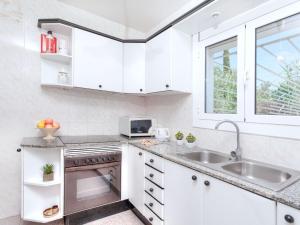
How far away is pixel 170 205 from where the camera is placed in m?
1.47

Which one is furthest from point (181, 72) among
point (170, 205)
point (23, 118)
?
point (23, 118)

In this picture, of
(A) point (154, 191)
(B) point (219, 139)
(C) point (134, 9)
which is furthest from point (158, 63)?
(A) point (154, 191)

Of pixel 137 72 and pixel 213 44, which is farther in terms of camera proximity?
pixel 137 72

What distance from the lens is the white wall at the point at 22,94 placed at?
192cm

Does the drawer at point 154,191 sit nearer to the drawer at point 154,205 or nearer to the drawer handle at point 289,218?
the drawer at point 154,205

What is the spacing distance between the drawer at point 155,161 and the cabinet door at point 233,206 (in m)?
0.49

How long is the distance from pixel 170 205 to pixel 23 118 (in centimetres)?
188

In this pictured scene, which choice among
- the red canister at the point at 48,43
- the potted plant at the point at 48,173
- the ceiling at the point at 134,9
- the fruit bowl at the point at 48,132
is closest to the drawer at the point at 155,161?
the potted plant at the point at 48,173

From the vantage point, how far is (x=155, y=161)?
1.66 metres

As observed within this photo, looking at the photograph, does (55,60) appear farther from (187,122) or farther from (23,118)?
(187,122)

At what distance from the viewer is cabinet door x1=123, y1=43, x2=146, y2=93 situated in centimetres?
240

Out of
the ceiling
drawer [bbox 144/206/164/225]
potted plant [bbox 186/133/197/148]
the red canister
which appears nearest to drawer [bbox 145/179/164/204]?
drawer [bbox 144/206/164/225]

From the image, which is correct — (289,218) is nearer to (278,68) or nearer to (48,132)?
(278,68)

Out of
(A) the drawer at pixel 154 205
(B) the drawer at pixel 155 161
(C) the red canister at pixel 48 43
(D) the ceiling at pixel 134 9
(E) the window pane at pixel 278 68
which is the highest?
(D) the ceiling at pixel 134 9
